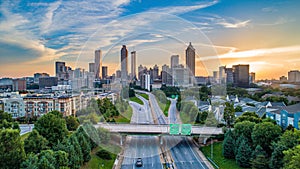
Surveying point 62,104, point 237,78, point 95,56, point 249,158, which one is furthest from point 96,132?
point 237,78

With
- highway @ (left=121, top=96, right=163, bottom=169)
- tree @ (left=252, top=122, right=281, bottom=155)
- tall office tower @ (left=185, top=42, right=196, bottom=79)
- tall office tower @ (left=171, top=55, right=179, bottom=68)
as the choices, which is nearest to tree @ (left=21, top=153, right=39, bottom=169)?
highway @ (left=121, top=96, right=163, bottom=169)

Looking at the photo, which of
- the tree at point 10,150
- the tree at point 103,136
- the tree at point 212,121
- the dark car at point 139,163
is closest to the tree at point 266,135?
the tree at point 212,121

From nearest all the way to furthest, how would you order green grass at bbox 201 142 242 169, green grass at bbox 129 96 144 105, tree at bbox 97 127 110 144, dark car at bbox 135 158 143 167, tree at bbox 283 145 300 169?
tree at bbox 283 145 300 169 → tree at bbox 97 127 110 144 → dark car at bbox 135 158 143 167 → green grass at bbox 201 142 242 169 → green grass at bbox 129 96 144 105

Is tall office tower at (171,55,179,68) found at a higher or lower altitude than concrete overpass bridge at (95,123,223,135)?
higher

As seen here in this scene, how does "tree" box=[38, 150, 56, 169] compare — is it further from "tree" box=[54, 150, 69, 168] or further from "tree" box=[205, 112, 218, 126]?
"tree" box=[205, 112, 218, 126]

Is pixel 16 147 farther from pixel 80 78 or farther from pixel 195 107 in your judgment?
pixel 195 107

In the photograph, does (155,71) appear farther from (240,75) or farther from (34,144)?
(240,75)

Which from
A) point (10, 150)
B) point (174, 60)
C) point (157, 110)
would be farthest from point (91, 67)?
point (157, 110)
